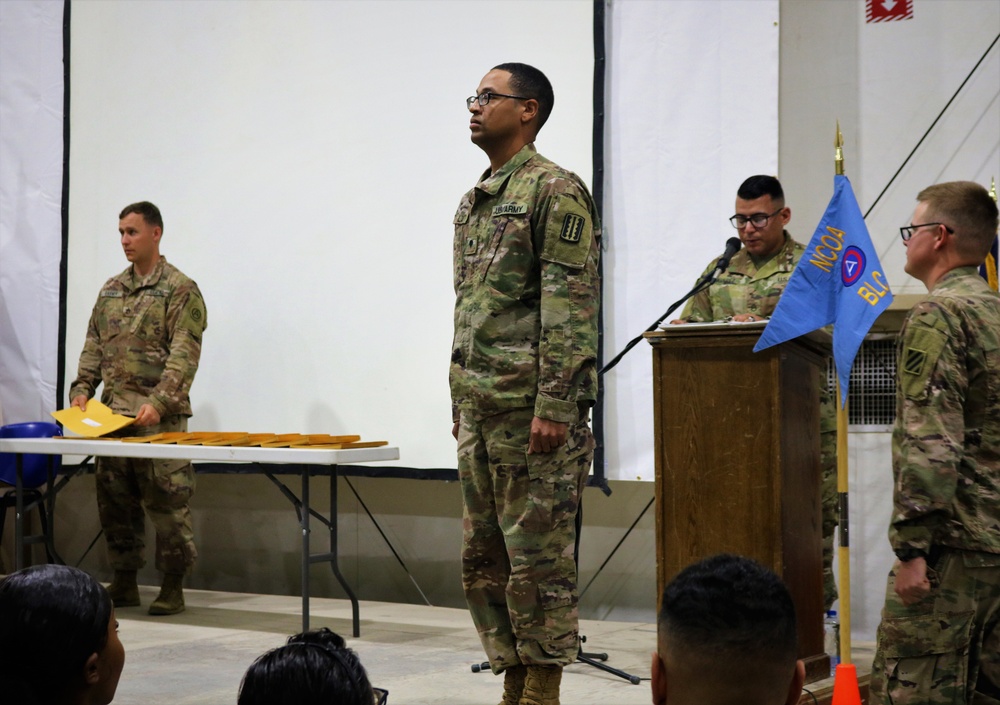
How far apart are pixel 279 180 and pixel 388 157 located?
2.16 feet

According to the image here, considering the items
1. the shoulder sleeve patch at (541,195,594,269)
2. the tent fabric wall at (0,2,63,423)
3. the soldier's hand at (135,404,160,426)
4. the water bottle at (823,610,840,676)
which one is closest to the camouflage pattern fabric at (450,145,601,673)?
the shoulder sleeve patch at (541,195,594,269)

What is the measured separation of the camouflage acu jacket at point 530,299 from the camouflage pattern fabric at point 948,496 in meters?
0.88

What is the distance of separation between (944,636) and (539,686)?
1083 millimetres

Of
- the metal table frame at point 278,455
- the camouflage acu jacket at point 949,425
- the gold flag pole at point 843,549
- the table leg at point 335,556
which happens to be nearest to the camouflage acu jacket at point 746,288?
the gold flag pole at point 843,549

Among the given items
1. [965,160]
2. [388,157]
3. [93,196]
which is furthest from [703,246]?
[93,196]

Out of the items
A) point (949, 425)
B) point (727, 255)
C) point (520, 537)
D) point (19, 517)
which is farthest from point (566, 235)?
point (19, 517)

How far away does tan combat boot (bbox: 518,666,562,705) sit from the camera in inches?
120

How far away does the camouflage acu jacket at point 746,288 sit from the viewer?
4.38m

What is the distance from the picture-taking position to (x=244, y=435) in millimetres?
4812

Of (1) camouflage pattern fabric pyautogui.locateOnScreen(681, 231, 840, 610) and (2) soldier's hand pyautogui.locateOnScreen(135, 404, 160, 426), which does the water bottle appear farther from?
(2) soldier's hand pyautogui.locateOnScreen(135, 404, 160, 426)

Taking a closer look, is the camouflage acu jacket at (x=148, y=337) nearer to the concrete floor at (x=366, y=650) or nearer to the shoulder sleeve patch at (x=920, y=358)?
the concrete floor at (x=366, y=650)

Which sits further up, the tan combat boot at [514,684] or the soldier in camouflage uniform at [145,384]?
the soldier in camouflage uniform at [145,384]

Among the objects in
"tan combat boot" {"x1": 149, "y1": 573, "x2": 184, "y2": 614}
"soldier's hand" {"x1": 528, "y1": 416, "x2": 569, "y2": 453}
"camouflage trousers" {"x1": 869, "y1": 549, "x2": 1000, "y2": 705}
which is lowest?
"tan combat boot" {"x1": 149, "y1": 573, "x2": 184, "y2": 614}

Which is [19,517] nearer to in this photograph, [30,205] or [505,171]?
[30,205]
